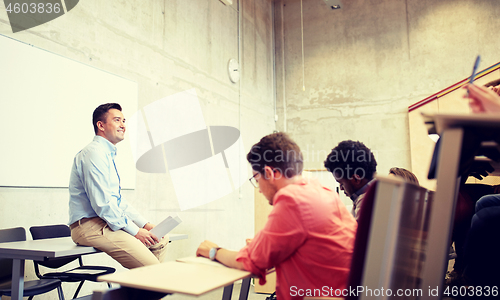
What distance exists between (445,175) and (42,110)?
3252 mm

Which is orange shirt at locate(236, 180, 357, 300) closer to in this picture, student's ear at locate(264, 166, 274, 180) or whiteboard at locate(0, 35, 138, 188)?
student's ear at locate(264, 166, 274, 180)

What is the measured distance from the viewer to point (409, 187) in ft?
3.11

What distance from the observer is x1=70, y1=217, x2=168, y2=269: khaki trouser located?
241cm

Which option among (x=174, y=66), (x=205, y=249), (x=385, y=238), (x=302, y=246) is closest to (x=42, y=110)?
(x=174, y=66)

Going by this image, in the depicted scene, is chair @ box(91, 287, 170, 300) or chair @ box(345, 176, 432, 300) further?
chair @ box(91, 287, 170, 300)

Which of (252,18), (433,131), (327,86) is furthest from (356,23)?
(433,131)

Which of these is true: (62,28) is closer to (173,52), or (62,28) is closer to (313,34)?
(173,52)

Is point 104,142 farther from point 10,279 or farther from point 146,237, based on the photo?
point 10,279

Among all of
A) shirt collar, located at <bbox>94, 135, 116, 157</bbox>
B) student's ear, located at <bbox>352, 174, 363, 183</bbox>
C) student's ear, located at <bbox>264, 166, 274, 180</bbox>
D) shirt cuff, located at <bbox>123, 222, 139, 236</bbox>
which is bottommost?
shirt cuff, located at <bbox>123, 222, 139, 236</bbox>

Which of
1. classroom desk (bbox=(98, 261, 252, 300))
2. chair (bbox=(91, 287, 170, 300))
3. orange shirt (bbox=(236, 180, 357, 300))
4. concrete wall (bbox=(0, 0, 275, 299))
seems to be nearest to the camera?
classroom desk (bbox=(98, 261, 252, 300))

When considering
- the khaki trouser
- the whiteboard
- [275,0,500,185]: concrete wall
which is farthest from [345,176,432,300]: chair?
[275,0,500,185]: concrete wall

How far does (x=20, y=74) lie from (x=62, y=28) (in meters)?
0.63

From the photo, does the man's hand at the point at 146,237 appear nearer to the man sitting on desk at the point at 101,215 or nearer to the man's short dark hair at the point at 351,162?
the man sitting on desk at the point at 101,215

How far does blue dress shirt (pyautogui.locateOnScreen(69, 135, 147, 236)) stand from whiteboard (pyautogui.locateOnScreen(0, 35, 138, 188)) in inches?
30.0
